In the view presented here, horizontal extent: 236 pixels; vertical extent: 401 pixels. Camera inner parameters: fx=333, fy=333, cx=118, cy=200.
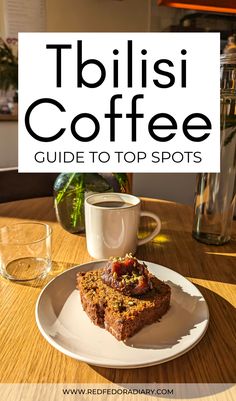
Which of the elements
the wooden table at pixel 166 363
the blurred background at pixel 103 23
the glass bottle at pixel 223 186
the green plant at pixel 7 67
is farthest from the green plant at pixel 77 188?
the green plant at pixel 7 67

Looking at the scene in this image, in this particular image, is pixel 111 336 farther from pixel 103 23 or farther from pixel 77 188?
pixel 103 23

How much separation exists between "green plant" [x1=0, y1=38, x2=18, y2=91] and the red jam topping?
6.19 ft

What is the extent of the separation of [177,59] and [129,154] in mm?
509

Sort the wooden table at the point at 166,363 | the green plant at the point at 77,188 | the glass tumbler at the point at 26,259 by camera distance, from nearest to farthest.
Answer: the wooden table at the point at 166,363, the glass tumbler at the point at 26,259, the green plant at the point at 77,188

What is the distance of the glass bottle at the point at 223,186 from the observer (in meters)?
0.72

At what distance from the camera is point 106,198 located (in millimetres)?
759

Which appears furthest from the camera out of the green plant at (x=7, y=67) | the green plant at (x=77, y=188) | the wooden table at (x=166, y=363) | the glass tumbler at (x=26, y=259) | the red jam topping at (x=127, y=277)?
the green plant at (x=7, y=67)

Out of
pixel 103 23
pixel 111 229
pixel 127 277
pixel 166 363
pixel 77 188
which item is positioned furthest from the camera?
pixel 103 23

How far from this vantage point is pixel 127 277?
536 mm

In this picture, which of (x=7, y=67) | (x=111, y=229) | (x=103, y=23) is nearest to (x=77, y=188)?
(x=111, y=229)

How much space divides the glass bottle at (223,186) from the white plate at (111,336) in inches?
10.0

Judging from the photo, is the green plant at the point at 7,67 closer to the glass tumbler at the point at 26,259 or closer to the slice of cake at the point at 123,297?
the glass tumbler at the point at 26,259

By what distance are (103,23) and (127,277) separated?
6.84ft

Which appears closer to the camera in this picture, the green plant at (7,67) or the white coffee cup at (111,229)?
the white coffee cup at (111,229)
